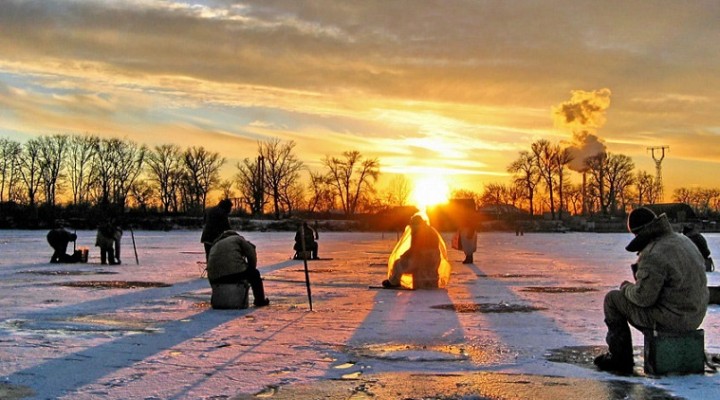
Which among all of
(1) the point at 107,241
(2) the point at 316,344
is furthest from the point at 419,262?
(1) the point at 107,241

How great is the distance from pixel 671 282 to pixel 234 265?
23.4 feet

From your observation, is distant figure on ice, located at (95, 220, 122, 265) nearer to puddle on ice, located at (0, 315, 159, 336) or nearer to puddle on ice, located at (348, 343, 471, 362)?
puddle on ice, located at (0, 315, 159, 336)

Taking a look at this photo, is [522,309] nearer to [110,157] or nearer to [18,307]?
[18,307]

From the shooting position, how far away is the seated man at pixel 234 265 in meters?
11.9

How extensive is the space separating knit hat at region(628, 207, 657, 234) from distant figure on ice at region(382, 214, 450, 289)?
26.6 ft

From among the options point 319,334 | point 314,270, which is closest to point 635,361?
point 319,334

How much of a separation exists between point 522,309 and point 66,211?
88590 millimetres

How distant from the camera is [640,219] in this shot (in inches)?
277

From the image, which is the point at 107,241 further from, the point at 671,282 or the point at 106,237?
the point at 671,282

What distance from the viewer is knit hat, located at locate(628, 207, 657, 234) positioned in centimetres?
697

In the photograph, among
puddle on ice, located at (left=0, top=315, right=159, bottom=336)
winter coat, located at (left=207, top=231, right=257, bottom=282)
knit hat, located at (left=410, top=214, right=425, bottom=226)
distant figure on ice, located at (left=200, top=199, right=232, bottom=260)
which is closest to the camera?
puddle on ice, located at (left=0, top=315, right=159, bottom=336)

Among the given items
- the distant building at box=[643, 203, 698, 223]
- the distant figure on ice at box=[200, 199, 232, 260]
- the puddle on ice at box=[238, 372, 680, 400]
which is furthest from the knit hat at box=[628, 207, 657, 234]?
the distant building at box=[643, 203, 698, 223]

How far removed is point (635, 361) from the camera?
24.6 ft

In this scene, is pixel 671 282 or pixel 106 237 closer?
pixel 671 282
